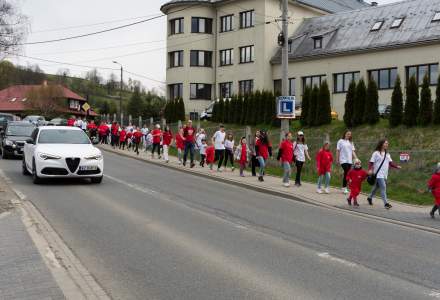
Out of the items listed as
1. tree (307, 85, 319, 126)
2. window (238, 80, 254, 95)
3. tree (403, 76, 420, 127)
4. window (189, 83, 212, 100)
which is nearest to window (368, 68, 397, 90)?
tree (307, 85, 319, 126)

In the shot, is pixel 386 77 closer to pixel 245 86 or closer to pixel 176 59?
pixel 245 86

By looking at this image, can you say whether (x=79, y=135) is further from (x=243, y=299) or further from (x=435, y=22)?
(x=435, y=22)

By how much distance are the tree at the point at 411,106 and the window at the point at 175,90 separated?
29.0 metres

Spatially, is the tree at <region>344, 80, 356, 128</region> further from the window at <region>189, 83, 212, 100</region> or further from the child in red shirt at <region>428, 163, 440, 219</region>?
the window at <region>189, 83, 212, 100</region>

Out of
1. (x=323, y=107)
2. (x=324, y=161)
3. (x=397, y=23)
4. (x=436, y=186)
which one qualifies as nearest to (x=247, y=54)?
(x=397, y=23)

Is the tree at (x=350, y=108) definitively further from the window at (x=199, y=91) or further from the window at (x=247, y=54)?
the window at (x=199, y=91)

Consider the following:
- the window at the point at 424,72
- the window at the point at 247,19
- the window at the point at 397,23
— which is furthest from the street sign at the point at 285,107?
the window at the point at 247,19

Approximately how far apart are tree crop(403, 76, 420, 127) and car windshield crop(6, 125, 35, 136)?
16597 millimetres

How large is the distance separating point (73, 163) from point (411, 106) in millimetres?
16405

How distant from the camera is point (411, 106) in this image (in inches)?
1013

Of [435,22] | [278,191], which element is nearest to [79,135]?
[278,191]

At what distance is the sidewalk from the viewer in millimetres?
11922

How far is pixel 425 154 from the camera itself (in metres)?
17.3

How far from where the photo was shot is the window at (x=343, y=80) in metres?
41.9
